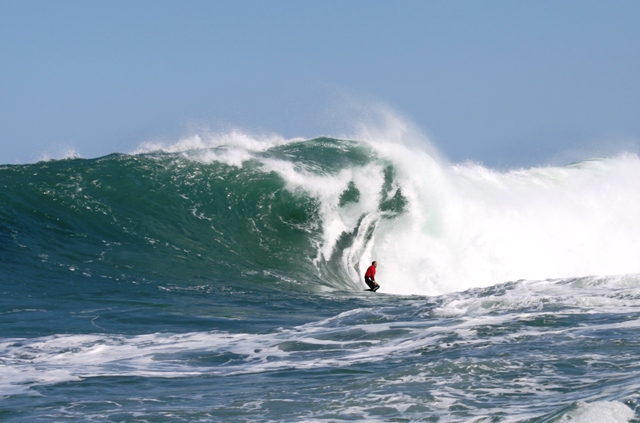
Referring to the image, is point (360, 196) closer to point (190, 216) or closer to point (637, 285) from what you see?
point (190, 216)

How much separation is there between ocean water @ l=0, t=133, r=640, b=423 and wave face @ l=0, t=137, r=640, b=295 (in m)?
0.06

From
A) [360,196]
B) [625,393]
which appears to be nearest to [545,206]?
[360,196]

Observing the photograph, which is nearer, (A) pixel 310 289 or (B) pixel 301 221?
(A) pixel 310 289

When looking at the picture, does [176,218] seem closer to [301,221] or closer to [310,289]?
[301,221]

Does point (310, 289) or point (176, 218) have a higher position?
point (176, 218)

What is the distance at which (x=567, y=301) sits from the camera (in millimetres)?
10492

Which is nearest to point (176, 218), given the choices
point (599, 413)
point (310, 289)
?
point (310, 289)

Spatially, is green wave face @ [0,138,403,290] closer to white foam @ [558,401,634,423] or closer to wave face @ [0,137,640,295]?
wave face @ [0,137,640,295]

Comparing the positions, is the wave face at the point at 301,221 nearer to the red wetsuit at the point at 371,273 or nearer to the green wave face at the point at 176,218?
the green wave face at the point at 176,218

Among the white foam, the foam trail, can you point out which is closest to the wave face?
the foam trail

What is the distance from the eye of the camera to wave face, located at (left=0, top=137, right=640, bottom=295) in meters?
15.6

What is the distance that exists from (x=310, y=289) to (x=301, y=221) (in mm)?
4122

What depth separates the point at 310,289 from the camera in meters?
14.5

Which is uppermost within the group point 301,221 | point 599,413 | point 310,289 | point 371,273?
point 301,221
